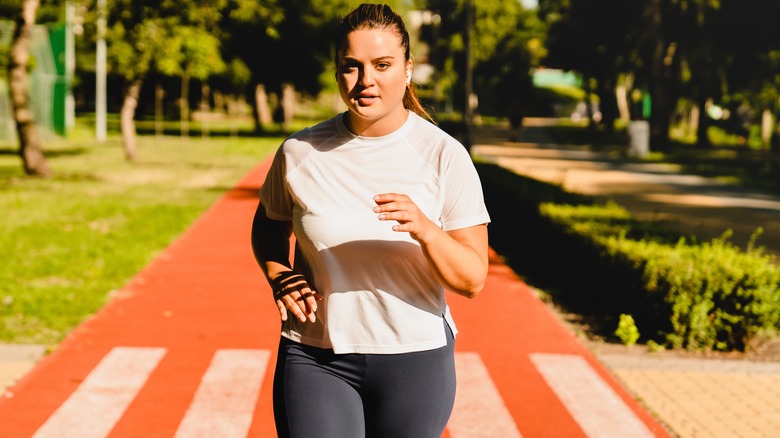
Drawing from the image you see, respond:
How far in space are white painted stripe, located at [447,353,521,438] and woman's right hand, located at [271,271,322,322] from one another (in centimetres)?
323

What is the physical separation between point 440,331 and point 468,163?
1.48 ft

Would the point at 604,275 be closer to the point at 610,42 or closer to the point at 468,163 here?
the point at 468,163

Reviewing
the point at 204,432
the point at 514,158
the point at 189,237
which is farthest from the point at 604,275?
the point at 514,158

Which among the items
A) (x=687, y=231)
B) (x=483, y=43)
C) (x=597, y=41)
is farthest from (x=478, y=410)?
(x=483, y=43)

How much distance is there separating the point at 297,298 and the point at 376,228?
0.29 metres

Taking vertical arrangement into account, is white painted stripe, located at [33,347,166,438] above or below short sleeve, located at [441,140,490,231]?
below

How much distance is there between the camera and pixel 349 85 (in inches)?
104

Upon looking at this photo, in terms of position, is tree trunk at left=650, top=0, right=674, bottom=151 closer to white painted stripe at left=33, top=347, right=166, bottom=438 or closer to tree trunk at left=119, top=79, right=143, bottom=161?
tree trunk at left=119, top=79, right=143, bottom=161

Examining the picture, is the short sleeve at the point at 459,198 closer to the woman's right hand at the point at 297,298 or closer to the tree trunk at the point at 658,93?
the woman's right hand at the point at 297,298

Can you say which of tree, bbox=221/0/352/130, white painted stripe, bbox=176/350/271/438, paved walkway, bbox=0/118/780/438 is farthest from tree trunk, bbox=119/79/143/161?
white painted stripe, bbox=176/350/271/438

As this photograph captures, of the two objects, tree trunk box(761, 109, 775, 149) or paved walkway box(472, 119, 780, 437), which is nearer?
paved walkway box(472, 119, 780, 437)

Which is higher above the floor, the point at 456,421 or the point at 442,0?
the point at 442,0

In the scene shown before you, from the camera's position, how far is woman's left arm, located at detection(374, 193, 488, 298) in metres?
2.42

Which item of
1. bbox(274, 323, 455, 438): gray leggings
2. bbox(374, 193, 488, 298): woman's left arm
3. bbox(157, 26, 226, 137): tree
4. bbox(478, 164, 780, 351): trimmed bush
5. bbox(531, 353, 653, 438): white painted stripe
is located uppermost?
bbox(157, 26, 226, 137): tree
